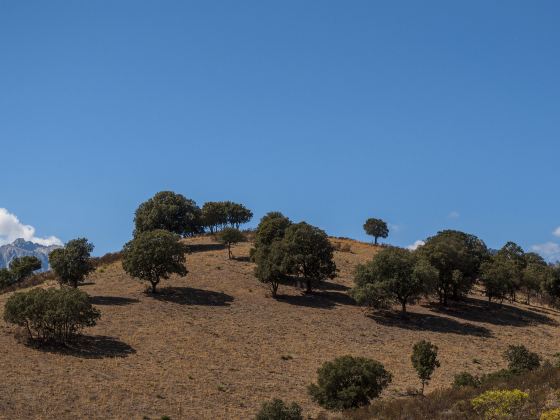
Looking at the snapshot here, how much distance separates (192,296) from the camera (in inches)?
2810

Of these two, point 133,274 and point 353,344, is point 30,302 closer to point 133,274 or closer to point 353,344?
point 133,274

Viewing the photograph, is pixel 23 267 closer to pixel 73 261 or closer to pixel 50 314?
pixel 73 261

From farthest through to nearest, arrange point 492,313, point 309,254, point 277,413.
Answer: point 492,313 < point 309,254 < point 277,413

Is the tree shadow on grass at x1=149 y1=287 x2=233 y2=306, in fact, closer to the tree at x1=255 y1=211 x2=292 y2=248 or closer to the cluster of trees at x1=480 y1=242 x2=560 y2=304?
the tree at x1=255 y1=211 x2=292 y2=248

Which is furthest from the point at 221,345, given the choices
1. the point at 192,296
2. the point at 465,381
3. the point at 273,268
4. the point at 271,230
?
the point at 271,230

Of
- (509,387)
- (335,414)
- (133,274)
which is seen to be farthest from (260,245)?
(509,387)

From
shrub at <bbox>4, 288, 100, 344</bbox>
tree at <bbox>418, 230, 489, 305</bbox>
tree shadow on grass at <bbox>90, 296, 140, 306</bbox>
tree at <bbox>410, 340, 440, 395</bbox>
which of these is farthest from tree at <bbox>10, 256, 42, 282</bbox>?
tree at <bbox>410, 340, 440, 395</bbox>

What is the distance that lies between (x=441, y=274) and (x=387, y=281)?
1327 cm

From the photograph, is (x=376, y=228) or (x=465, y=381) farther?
(x=376, y=228)

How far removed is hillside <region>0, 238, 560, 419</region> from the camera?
4138cm

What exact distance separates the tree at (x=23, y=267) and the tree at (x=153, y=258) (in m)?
48.8

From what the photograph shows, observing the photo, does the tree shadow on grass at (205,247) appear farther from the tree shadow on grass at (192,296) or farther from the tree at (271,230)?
the tree shadow on grass at (192,296)

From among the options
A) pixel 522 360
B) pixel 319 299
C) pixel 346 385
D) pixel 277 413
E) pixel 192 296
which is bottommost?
pixel 277 413

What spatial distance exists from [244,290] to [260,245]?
12889 mm
